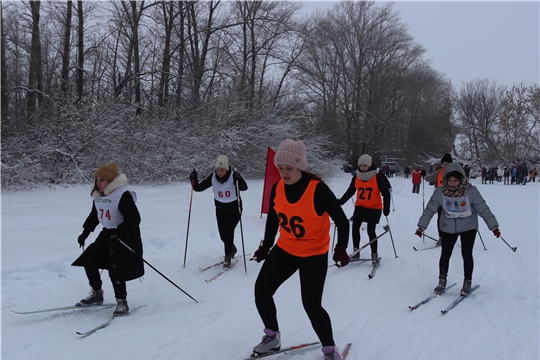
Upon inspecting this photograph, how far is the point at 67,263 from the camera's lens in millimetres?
6227

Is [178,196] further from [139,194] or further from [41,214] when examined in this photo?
[41,214]

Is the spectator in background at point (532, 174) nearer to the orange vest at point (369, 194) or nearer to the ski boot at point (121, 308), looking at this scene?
the orange vest at point (369, 194)

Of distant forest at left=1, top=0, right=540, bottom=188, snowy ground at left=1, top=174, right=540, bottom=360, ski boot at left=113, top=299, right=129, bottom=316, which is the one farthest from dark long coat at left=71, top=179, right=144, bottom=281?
distant forest at left=1, top=0, right=540, bottom=188

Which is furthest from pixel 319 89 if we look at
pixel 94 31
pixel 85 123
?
pixel 85 123

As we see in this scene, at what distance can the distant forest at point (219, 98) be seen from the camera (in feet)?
53.6

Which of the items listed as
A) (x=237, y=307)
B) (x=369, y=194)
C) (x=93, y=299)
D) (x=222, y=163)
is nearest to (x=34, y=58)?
(x=222, y=163)

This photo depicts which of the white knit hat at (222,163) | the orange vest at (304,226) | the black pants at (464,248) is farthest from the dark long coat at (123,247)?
the black pants at (464,248)

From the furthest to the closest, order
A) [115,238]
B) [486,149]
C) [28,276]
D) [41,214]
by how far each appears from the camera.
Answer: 1. [486,149]
2. [41,214]
3. [28,276]
4. [115,238]

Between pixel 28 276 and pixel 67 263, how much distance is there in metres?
0.64

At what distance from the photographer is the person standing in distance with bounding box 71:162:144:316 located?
453 centimetres

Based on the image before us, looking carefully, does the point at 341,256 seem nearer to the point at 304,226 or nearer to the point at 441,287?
the point at 304,226

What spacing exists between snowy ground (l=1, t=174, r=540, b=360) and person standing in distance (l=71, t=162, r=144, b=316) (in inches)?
15.9

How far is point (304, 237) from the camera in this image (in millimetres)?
3322

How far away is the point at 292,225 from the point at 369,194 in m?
3.67
